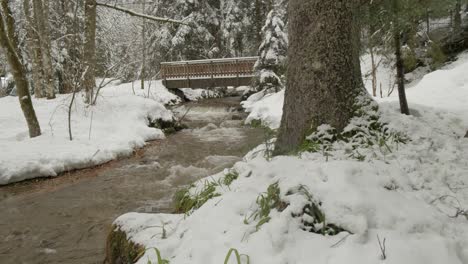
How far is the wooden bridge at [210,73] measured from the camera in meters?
18.1

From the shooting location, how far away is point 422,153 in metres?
3.42

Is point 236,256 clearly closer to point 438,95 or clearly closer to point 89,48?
point 438,95

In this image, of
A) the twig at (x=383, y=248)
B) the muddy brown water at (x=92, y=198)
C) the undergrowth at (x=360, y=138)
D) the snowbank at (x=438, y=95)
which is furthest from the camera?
the snowbank at (x=438, y=95)

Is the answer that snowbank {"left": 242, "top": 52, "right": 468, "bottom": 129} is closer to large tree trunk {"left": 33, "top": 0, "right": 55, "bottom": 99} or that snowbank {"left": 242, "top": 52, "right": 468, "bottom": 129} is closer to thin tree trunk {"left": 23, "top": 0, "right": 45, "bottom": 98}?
large tree trunk {"left": 33, "top": 0, "right": 55, "bottom": 99}

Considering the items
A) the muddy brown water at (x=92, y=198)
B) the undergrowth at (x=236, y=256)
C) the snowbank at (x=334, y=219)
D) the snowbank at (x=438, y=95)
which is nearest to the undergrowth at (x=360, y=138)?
the snowbank at (x=334, y=219)

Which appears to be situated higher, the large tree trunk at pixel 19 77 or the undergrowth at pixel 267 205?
the large tree trunk at pixel 19 77

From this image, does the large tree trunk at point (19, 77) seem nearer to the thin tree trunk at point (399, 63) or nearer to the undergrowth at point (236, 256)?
the undergrowth at point (236, 256)

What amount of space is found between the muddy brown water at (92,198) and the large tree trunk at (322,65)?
274 centimetres

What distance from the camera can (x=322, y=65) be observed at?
3350mm

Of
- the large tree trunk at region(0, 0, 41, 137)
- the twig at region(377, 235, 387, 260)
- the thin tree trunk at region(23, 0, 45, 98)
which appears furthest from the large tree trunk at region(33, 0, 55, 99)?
the twig at region(377, 235, 387, 260)

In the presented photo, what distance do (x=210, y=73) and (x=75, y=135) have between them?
1134 centimetres

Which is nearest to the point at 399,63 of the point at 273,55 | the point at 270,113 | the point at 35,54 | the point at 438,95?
the point at 438,95

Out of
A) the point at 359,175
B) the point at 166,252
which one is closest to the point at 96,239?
the point at 166,252

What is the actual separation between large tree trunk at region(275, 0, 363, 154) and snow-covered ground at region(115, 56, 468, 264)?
0.37 meters
